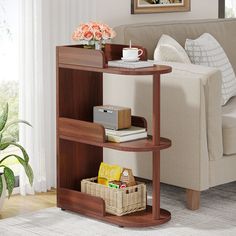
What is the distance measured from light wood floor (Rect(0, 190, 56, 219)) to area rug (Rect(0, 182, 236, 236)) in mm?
89

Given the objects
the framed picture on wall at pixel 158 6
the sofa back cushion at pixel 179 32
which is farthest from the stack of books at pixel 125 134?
the framed picture on wall at pixel 158 6

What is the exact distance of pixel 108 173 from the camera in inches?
146

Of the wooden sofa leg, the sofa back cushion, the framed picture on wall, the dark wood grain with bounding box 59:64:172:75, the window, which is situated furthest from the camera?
the window

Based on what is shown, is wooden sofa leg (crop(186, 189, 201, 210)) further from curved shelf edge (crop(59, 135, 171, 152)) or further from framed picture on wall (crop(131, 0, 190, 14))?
framed picture on wall (crop(131, 0, 190, 14))

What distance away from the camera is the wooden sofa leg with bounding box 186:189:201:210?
3773 mm

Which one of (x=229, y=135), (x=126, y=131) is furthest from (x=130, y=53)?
(x=229, y=135)

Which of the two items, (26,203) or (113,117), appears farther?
(26,203)

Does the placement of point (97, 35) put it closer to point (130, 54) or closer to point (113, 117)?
point (130, 54)

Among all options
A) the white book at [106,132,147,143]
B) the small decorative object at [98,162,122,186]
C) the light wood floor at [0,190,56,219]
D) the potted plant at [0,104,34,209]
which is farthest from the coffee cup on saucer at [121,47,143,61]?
the light wood floor at [0,190,56,219]

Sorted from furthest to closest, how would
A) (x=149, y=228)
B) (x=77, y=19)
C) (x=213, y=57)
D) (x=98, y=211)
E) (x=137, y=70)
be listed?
(x=213, y=57) → (x=77, y=19) → (x=98, y=211) → (x=149, y=228) → (x=137, y=70)

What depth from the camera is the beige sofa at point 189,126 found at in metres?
3.66

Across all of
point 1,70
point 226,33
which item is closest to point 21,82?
point 1,70

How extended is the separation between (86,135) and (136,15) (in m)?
1.28

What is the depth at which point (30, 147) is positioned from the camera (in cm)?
409
